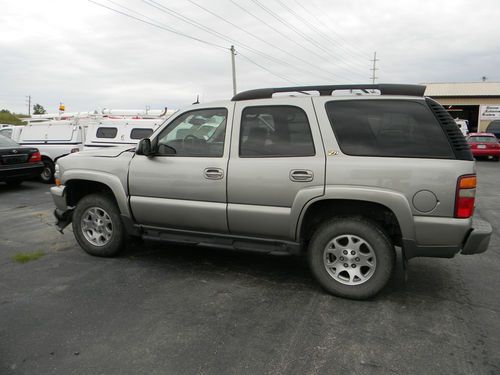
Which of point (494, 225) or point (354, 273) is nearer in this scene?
point (354, 273)

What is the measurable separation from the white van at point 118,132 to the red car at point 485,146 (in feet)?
50.6

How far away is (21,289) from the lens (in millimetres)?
4145

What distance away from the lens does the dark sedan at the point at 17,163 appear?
407 inches

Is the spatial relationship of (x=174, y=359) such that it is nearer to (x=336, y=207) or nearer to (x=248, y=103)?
(x=336, y=207)

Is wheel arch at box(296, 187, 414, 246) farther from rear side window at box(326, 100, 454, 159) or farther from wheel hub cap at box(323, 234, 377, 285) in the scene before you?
rear side window at box(326, 100, 454, 159)

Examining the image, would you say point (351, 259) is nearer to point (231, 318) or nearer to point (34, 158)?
point (231, 318)

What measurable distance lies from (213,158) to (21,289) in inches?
90.7

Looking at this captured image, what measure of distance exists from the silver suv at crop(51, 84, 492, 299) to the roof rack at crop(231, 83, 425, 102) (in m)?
0.01

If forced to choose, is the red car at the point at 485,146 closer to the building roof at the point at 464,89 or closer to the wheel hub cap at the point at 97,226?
the building roof at the point at 464,89

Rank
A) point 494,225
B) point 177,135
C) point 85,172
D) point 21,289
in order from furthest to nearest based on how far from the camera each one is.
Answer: point 494,225
point 85,172
point 177,135
point 21,289

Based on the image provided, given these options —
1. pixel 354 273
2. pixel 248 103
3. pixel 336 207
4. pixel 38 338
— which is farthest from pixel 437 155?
pixel 38 338

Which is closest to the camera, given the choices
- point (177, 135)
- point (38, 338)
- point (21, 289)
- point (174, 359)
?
point (174, 359)

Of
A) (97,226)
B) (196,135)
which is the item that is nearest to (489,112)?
(196,135)

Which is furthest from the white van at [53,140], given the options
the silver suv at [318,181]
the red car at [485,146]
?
the red car at [485,146]
